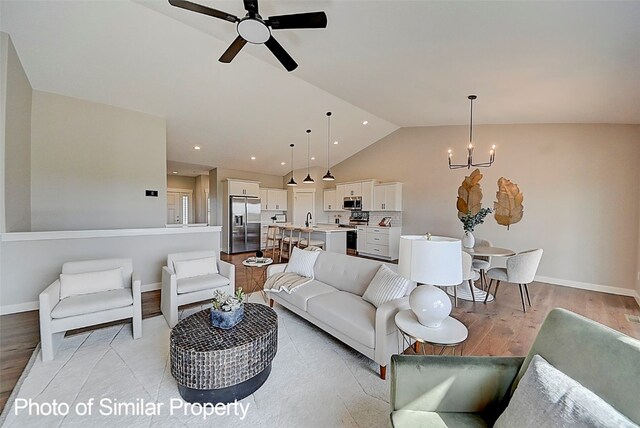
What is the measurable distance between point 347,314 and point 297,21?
2.57 meters

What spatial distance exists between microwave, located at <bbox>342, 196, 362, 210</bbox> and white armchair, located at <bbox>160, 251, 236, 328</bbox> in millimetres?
4942

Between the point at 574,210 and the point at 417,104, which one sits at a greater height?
the point at 417,104

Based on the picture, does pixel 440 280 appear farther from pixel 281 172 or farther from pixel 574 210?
pixel 281 172

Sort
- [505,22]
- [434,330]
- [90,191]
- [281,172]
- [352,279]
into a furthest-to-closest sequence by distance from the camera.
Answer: [281,172] < [90,191] < [352,279] < [505,22] < [434,330]

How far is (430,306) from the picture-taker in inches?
69.0

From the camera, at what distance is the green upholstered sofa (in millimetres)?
1093

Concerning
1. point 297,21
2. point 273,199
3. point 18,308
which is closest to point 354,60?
point 297,21

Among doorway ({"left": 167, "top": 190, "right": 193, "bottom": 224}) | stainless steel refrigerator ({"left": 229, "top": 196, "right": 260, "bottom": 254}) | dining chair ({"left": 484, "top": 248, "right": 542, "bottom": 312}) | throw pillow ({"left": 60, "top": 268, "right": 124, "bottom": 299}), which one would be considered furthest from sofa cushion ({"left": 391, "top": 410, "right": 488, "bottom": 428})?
doorway ({"left": 167, "top": 190, "right": 193, "bottom": 224})

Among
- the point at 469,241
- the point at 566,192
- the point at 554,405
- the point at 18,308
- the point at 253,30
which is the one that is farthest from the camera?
the point at 566,192

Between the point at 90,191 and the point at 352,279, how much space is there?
4.49 m

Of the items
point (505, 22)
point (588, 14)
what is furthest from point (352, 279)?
point (588, 14)

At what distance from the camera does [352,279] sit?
2908mm

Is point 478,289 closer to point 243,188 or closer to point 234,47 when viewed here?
point 234,47

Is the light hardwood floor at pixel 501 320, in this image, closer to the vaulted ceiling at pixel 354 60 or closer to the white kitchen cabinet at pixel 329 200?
the vaulted ceiling at pixel 354 60
